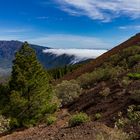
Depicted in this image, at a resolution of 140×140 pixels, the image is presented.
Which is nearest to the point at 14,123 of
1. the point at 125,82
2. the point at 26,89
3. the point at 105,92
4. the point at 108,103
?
the point at 26,89

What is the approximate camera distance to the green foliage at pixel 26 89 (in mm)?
31359

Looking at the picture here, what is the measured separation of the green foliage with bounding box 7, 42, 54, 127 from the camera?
31359mm

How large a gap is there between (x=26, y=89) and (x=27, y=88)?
116 millimetres

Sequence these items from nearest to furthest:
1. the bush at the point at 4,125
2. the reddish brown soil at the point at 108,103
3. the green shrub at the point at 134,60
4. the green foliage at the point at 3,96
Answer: the reddish brown soil at the point at 108,103 < the green foliage at the point at 3,96 < the bush at the point at 4,125 < the green shrub at the point at 134,60

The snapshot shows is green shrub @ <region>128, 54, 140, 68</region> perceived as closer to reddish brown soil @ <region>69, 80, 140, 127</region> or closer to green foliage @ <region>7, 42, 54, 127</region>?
reddish brown soil @ <region>69, 80, 140, 127</region>

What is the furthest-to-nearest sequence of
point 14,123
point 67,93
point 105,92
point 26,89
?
point 67,93 → point 105,92 → point 26,89 → point 14,123

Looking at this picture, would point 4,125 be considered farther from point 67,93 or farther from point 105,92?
point 105,92

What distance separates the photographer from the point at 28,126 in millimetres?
31719

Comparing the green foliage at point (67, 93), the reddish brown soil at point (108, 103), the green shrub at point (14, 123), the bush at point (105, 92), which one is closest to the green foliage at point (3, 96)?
the green shrub at point (14, 123)

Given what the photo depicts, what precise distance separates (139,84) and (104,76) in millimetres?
16349

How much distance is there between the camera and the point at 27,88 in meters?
31.8

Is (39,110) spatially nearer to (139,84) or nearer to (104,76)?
(139,84)

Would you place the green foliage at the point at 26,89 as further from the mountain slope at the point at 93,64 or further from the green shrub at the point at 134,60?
the mountain slope at the point at 93,64

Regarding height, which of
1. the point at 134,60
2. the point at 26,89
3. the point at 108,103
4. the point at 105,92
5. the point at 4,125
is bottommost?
the point at 4,125
